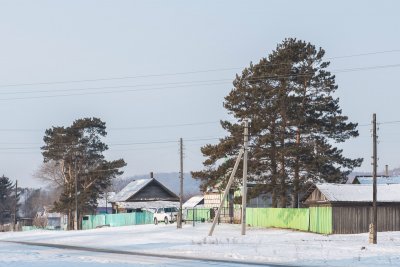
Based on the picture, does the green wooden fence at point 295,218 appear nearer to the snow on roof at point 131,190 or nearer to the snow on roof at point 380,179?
the snow on roof at point 380,179

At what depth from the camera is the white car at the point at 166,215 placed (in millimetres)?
69625

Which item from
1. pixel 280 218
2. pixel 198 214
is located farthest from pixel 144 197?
pixel 280 218

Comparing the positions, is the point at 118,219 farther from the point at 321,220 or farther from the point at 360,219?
the point at 360,219

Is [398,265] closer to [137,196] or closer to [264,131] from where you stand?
[264,131]

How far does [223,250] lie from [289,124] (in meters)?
23.1

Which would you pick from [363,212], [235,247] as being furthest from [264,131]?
[235,247]

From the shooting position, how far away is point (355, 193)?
54281 mm

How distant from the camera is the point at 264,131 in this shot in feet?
191

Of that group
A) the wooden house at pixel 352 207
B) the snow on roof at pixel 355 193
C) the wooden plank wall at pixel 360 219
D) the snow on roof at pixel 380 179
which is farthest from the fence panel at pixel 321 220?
the snow on roof at pixel 380 179

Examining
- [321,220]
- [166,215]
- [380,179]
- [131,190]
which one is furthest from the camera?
[131,190]

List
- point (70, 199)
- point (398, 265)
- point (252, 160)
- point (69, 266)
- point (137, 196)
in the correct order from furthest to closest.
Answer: point (137, 196)
point (70, 199)
point (252, 160)
point (398, 265)
point (69, 266)

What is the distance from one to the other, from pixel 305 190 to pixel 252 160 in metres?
5.05

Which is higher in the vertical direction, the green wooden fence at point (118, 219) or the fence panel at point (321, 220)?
the fence panel at point (321, 220)

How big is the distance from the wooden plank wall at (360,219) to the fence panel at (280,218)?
3289 millimetres
